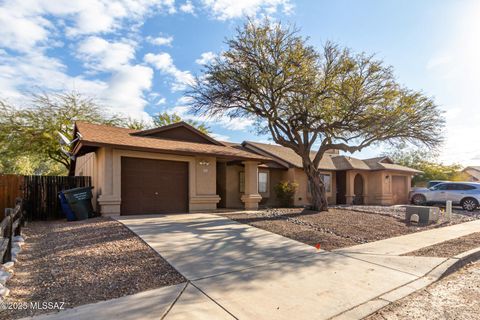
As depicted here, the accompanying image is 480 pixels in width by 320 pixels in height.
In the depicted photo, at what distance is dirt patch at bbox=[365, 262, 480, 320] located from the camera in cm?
405

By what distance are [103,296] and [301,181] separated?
17204 mm

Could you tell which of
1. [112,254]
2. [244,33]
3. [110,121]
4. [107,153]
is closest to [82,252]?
[112,254]

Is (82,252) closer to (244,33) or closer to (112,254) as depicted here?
(112,254)

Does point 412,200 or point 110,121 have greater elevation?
point 110,121

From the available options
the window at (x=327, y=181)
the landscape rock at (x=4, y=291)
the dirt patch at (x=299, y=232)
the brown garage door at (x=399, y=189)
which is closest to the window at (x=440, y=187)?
the brown garage door at (x=399, y=189)

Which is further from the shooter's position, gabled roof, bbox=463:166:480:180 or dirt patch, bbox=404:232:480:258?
gabled roof, bbox=463:166:480:180

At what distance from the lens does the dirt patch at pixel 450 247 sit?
713cm

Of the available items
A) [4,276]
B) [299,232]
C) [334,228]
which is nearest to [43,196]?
[4,276]

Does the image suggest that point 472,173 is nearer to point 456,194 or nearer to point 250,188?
point 456,194

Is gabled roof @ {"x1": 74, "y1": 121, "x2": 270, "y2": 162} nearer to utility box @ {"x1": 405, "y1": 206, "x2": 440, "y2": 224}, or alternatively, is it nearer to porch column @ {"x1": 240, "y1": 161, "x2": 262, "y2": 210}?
porch column @ {"x1": 240, "y1": 161, "x2": 262, "y2": 210}

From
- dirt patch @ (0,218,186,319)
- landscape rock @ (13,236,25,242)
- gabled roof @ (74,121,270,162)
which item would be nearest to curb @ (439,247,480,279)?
dirt patch @ (0,218,186,319)

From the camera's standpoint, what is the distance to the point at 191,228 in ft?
30.3

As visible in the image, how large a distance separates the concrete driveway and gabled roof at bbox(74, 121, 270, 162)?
163 inches

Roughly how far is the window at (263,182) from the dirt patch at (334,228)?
6.15 metres
